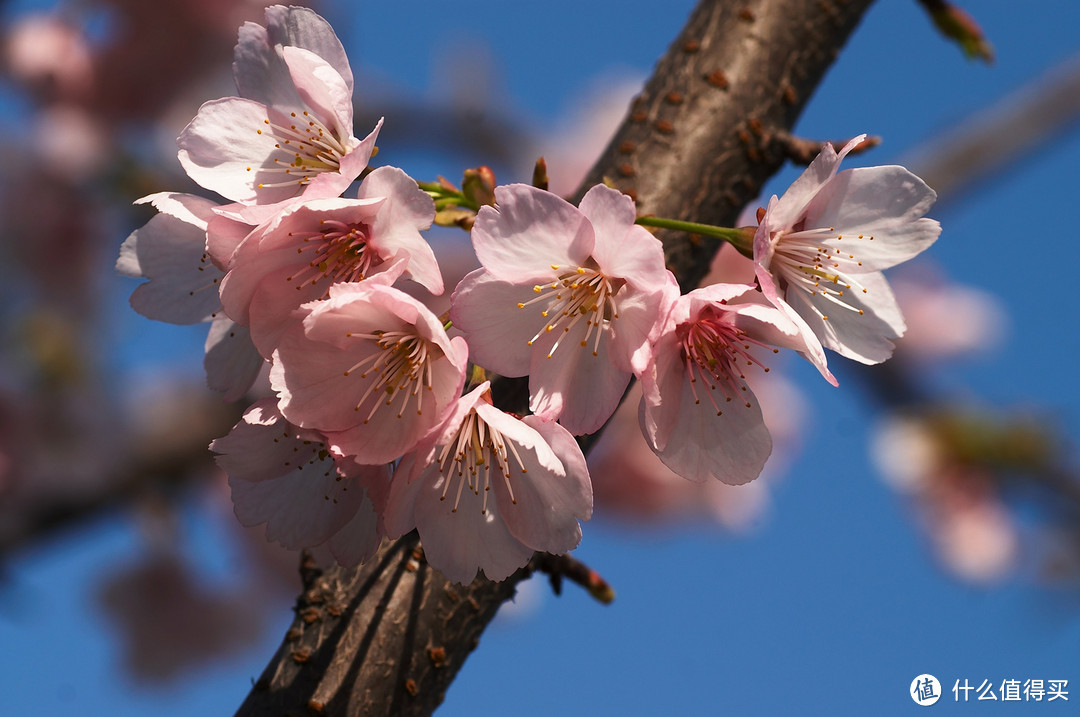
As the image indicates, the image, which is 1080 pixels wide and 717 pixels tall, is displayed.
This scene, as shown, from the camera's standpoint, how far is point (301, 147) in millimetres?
1246

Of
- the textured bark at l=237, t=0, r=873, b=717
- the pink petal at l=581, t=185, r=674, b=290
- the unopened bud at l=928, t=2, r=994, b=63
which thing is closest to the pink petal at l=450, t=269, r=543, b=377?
the pink petal at l=581, t=185, r=674, b=290

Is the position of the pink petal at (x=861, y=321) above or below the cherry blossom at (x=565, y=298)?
above

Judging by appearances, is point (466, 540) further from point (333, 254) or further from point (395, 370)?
point (333, 254)

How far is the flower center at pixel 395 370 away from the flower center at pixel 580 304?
13 centimetres

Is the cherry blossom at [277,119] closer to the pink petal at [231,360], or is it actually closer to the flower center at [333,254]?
the flower center at [333,254]

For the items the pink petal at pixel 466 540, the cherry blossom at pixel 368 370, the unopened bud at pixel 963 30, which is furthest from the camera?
the unopened bud at pixel 963 30

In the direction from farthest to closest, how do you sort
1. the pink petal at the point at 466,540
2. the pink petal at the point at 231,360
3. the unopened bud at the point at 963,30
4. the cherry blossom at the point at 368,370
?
the unopened bud at the point at 963,30 → the pink petal at the point at 231,360 → the pink petal at the point at 466,540 → the cherry blossom at the point at 368,370

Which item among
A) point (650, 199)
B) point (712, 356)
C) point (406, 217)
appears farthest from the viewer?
point (650, 199)

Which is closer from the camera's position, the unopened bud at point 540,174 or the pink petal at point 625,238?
the pink petal at point 625,238

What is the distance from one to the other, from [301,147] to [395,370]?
0.38 m

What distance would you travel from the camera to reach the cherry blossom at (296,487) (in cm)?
107

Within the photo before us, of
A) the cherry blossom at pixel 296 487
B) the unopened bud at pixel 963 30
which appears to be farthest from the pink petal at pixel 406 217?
the unopened bud at pixel 963 30

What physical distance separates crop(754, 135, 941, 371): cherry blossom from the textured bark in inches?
11.1

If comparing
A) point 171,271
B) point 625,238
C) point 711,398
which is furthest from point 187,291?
point 711,398
